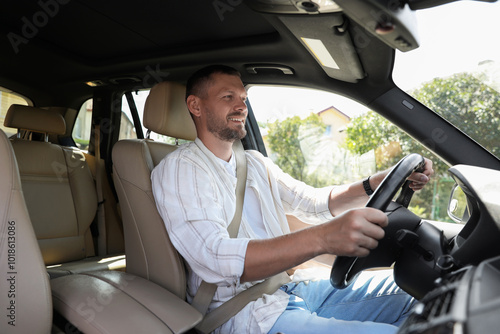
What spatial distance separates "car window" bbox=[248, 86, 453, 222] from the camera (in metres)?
3.25

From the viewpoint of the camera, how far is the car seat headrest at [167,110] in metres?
1.98

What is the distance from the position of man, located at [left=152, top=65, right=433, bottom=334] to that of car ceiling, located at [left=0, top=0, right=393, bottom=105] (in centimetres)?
31

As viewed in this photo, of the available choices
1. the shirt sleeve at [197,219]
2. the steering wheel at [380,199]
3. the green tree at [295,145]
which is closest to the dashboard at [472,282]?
the steering wheel at [380,199]

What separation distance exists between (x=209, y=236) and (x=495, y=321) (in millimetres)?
989

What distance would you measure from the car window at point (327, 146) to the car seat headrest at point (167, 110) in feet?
2.95

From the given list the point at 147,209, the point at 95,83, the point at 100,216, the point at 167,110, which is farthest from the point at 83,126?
the point at 147,209

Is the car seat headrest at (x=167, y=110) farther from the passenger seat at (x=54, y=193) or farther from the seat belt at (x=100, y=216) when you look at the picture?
the seat belt at (x=100, y=216)

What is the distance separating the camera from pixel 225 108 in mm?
1940

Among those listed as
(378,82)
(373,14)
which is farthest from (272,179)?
(373,14)

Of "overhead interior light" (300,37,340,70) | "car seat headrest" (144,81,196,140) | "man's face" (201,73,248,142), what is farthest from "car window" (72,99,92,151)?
"overhead interior light" (300,37,340,70)

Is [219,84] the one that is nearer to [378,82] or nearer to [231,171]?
[231,171]

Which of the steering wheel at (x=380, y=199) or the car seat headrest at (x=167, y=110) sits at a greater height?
the car seat headrest at (x=167, y=110)

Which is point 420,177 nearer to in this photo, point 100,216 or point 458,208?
point 458,208

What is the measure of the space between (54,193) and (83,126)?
0.98 m
